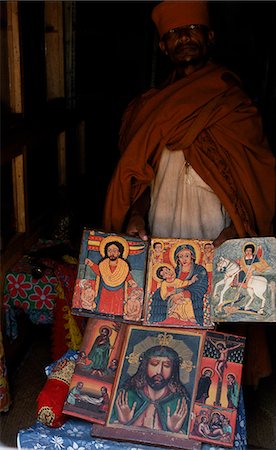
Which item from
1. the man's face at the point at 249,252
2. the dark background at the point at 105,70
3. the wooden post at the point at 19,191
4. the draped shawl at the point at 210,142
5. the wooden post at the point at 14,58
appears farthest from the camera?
the dark background at the point at 105,70

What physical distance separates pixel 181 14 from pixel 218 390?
1435 millimetres

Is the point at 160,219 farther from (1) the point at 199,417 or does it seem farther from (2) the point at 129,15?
(2) the point at 129,15

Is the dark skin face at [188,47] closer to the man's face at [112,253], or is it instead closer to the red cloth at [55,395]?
the man's face at [112,253]

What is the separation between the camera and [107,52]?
4.85 metres

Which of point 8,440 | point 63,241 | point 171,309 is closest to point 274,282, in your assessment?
point 171,309

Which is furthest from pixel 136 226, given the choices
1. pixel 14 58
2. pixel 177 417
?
pixel 14 58

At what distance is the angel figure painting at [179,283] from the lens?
1.86 metres

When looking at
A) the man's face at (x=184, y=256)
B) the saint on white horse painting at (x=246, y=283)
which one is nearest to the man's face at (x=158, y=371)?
the saint on white horse painting at (x=246, y=283)

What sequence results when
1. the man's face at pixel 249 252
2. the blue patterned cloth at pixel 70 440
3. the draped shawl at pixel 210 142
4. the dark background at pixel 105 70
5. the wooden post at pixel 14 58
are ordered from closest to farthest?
1. the blue patterned cloth at pixel 70 440
2. the man's face at pixel 249 252
3. the draped shawl at pixel 210 142
4. the wooden post at pixel 14 58
5. the dark background at pixel 105 70

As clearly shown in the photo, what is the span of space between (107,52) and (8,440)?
3.41 metres

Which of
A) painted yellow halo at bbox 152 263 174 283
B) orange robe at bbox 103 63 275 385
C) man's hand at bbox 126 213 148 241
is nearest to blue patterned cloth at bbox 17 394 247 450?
painted yellow halo at bbox 152 263 174 283

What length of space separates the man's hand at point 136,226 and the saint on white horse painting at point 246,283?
465mm

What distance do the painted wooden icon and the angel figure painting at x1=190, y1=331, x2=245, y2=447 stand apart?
0.29 metres

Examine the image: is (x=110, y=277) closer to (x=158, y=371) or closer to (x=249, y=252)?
(x=158, y=371)
